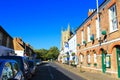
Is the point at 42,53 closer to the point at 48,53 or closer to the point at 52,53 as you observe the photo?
the point at 48,53

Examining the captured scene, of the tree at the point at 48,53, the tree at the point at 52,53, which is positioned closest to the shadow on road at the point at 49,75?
the tree at the point at 48,53

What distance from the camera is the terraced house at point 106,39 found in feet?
68.7

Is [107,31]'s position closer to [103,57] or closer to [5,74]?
[103,57]

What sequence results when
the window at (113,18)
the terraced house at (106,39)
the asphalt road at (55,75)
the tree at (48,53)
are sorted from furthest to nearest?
the tree at (48,53), the asphalt road at (55,75), the window at (113,18), the terraced house at (106,39)

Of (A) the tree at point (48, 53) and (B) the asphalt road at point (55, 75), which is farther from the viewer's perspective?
(A) the tree at point (48, 53)

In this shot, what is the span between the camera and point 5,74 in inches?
273

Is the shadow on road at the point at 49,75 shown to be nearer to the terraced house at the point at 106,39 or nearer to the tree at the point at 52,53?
the terraced house at the point at 106,39

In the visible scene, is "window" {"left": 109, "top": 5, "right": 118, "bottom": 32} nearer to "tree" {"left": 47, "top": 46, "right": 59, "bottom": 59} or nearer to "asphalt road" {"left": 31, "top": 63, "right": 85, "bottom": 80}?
"asphalt road" {"left": 31, "top": 63, "right": 85, "bottom": 80}

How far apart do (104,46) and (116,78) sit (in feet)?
14.6

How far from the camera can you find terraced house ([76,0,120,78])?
2094 centimetres

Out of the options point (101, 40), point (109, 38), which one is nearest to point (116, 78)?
point (109, 38)

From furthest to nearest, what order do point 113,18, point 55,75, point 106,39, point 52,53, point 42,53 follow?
point 52,53 < point 42,53 < point 55,75 < point 106,39 < point 113,18

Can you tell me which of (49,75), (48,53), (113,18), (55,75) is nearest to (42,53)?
(48,53)

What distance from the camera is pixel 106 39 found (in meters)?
23.3
